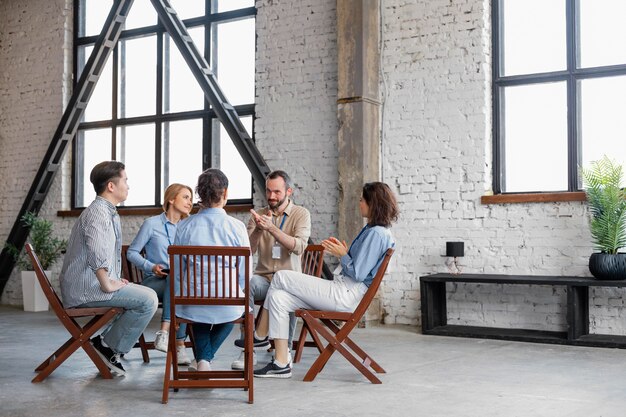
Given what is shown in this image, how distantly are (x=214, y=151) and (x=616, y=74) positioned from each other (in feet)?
15.0

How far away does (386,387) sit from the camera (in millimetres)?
4727

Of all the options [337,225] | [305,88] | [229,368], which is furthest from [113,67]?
[229,368]

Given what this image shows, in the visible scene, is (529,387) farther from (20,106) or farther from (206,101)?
(20,106)

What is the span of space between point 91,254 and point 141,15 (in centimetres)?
620

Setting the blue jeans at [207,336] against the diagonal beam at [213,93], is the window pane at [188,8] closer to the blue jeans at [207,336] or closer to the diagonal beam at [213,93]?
the diagonal beam at [213,93]

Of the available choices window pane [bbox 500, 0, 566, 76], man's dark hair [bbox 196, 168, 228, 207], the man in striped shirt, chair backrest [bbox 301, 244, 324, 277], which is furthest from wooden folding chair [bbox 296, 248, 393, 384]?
window pane [bbox 500, 0, 566, 76]

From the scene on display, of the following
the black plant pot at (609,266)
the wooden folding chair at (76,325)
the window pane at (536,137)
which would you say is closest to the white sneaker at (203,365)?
the wooden folding chair at (76,325)

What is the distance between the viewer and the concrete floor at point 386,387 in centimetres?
411

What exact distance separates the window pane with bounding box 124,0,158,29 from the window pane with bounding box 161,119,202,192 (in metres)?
1.37

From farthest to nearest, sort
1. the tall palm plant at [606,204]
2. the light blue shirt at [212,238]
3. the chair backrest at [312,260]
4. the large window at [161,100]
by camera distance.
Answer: the large window at [161,100], the tall palm plant at [606,204], the chair backrest at [312,260], the light blue shirt at [212,238]

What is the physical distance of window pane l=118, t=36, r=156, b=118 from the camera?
10.1 meters

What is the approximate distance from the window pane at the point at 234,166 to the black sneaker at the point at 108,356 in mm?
4200

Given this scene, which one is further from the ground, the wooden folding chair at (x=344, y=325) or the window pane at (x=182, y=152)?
the window pane at (x=182, y=152)

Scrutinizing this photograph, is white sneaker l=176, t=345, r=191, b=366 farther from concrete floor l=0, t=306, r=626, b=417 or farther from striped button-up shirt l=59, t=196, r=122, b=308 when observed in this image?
striped button-up shirt l=59, t=196, r=122, b=308
